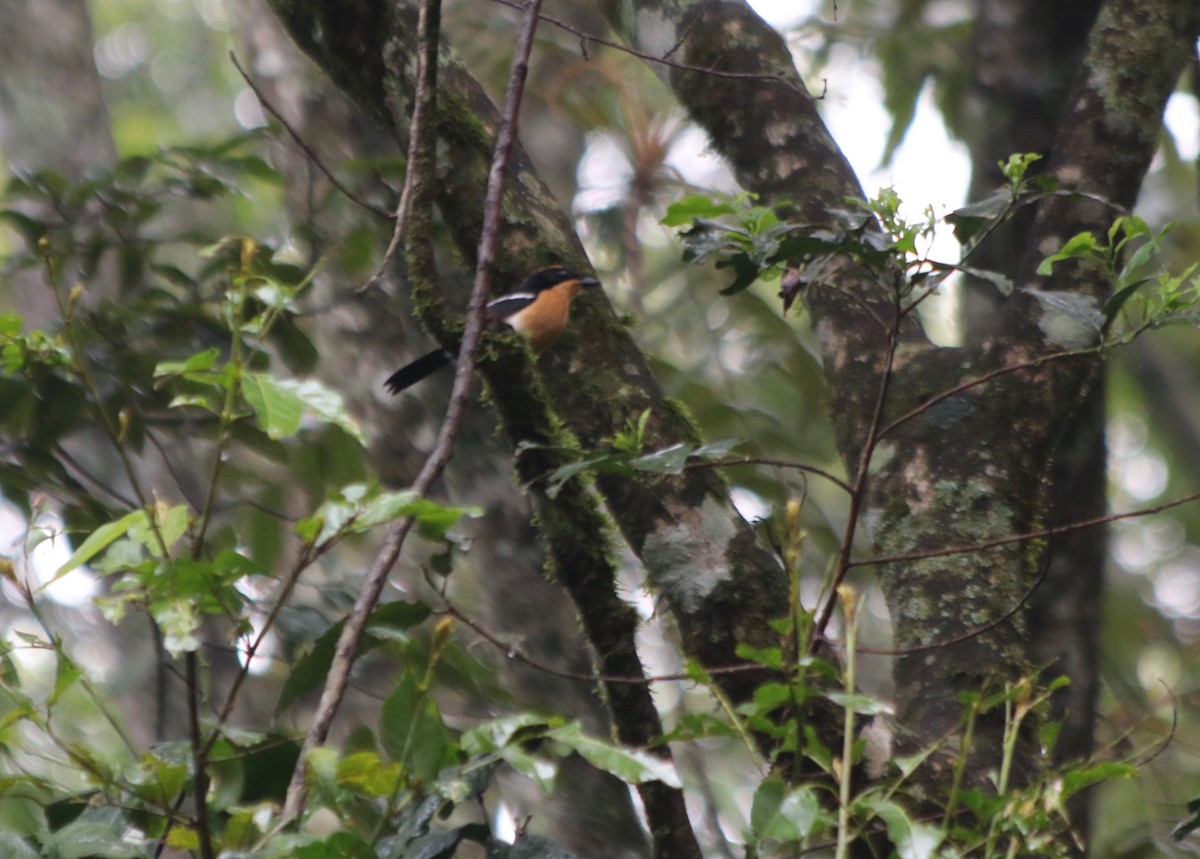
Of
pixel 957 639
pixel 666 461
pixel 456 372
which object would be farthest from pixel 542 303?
pixel 957 639

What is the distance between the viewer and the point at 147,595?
1.52 m

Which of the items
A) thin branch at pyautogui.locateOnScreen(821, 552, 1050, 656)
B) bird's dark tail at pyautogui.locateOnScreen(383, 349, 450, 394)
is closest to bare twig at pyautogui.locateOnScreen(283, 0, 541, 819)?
thin branch at pyautogui.locateOnScreen(821, 552, 1050, 656)

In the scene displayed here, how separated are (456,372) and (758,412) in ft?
10.1

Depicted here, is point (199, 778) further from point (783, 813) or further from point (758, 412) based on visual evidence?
point (758, 412)

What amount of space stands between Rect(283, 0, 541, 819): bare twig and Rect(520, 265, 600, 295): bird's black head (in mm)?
520

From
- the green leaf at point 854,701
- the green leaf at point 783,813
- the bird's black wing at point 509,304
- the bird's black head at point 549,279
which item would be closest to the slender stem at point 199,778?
the green leaf at point 783,813

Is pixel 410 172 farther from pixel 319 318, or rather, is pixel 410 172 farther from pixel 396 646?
pixel 319 318

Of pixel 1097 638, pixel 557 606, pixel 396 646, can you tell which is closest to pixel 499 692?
pixel 396 646

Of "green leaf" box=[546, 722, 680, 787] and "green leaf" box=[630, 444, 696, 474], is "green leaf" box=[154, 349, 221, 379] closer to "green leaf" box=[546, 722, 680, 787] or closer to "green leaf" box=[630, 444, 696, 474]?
"green leaf" box=[546, 722, 680, 787]

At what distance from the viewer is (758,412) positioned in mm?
5086

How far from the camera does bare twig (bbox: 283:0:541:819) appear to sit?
63.2 inches

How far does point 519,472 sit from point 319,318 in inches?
129

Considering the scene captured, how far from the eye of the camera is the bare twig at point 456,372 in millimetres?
1606

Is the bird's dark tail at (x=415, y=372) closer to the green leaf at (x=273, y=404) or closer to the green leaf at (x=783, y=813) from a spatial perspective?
the green leaf at (x=273, y=404)
